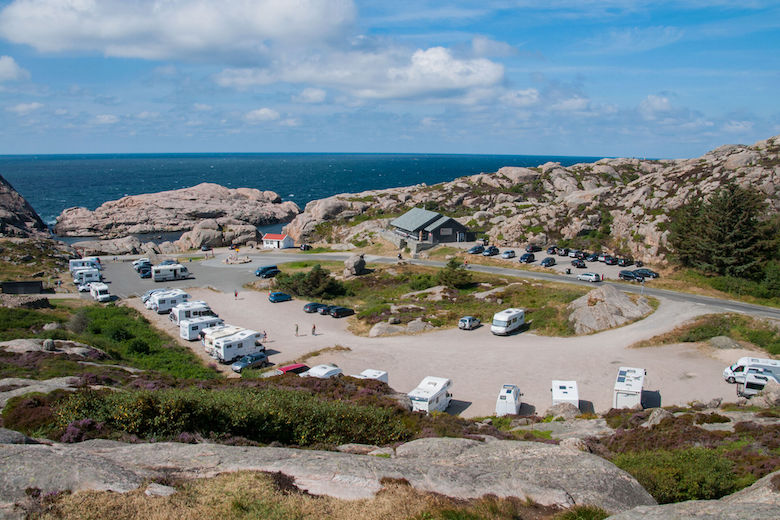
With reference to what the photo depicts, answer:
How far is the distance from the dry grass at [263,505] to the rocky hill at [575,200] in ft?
182

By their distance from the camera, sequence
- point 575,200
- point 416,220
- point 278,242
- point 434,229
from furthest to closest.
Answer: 1. point 278,242
2. point 575,200
3. point 416,220
4. point 434,229

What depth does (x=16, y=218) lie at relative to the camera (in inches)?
3605

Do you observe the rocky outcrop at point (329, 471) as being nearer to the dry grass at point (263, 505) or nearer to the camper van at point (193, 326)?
the dry grass at point (263, 505)

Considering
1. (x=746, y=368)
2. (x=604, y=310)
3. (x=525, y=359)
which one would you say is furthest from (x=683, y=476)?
(x=604, y=310)

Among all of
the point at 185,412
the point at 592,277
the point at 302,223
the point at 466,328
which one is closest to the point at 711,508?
the point at 185,412

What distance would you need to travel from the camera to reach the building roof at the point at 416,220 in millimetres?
71000

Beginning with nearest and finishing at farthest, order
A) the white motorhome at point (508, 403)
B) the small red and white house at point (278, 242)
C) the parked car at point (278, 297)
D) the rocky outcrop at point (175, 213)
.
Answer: the white motorhome at point (508, 403) < the parked car at point (278, 297) < the small red and white house at point (278, 242) < the rocky outcrop at point (175, 213)

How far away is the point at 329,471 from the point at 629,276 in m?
47.4

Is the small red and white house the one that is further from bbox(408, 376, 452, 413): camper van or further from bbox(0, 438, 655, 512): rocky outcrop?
bbox(0, 438, 655, 512): rocky outcrop

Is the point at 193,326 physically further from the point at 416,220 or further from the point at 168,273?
the point at 416,220

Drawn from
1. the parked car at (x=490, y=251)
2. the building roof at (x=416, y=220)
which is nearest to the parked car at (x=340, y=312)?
the parked car at (x=490, y=251)

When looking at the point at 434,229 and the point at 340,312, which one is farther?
the point at 434,229

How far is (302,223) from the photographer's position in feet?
300

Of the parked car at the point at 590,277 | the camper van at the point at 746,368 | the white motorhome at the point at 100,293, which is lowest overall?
the white motorhome at the point at 100,293
